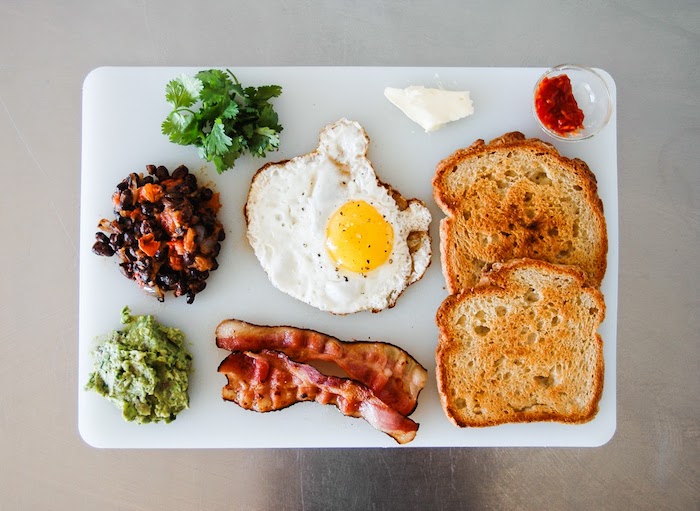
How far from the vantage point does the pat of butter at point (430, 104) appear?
3.33 metres

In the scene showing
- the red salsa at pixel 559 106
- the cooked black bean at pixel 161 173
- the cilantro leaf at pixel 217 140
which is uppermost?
the red salsa at pixel 559 106

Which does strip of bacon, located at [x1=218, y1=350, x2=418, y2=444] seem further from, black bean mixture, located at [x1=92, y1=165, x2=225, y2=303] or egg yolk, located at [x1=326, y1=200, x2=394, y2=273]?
egg yolk, located at [x1=326, y1=200, x2=394, y2=273]

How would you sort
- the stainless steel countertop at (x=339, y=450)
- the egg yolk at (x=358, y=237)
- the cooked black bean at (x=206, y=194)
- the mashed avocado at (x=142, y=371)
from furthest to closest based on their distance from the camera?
the stainless steel countertop at (x=339, y=450) < the cooked black bean at (x=206, y=194) < the egg yolk at (x=358, y=237) < the mashed avocado at (x=142, y=371)

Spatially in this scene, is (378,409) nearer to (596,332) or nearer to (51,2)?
Result: (596,332)

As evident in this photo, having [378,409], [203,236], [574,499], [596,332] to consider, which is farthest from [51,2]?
[574,499]

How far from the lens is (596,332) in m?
3.29

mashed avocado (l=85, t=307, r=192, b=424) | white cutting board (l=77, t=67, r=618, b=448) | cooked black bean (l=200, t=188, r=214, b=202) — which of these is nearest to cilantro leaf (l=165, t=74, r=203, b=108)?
white cutting board (l=77, t=67, r=618, b=448)

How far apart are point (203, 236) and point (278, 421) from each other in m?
1.22

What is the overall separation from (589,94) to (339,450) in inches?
108

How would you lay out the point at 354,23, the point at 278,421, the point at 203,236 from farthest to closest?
the point at 354,23
the point at 278,421
the point at 203,236

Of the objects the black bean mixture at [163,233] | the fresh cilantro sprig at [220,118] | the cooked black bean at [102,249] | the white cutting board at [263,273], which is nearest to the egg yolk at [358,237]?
the white cutting board at [263,273]

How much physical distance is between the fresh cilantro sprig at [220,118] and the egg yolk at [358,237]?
0.60 metres

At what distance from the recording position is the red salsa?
323 cm

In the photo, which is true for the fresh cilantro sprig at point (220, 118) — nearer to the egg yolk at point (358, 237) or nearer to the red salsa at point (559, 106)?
the egg yolk at point (358, 237)
